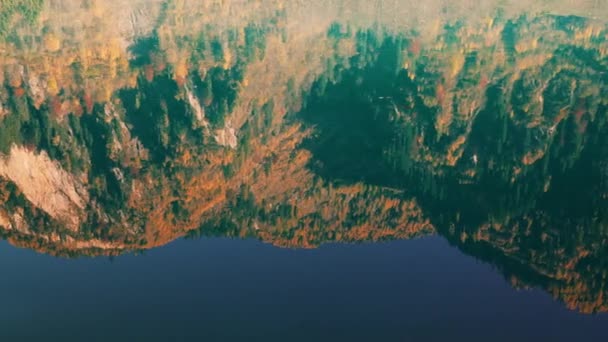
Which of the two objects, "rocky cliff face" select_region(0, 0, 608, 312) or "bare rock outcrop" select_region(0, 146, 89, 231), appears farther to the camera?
"bare rock outcrop" select_region(0, 146, 89, 231)

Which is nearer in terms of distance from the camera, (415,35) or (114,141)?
(114,141)

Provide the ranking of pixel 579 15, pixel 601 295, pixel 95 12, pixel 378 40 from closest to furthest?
1. pixel 601 295
2. pixel 378 40
3. pixel 95 12
4. pixel 579 15

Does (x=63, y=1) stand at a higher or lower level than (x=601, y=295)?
higher

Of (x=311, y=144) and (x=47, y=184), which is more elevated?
(x=311, y=144)

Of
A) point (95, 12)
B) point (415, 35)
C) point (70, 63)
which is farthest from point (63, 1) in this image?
point (415, 35)

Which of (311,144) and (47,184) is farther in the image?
(311,144)

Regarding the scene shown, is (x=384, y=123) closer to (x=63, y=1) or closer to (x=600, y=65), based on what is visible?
(x=600, y=65)

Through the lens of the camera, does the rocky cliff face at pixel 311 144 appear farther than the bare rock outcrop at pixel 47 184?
No

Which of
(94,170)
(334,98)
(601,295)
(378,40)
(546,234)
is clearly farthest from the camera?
(378,40)
